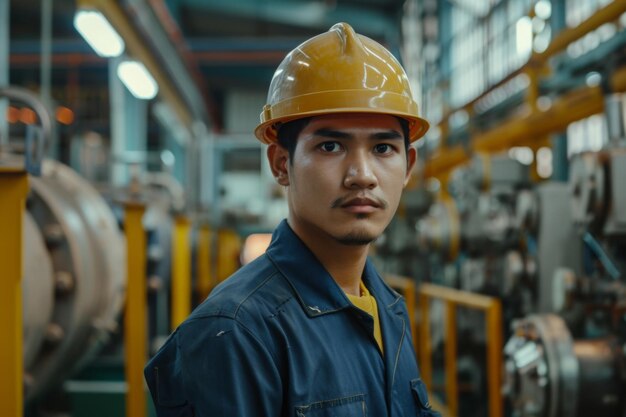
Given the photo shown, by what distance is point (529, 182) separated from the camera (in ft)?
15.6

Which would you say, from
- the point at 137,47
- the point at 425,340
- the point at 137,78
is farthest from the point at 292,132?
the point at 137,78

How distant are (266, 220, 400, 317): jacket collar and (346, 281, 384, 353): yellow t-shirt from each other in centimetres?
8

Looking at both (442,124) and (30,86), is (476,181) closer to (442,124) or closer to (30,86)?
(442,124)

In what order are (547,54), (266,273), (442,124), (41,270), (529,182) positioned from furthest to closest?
(442,124) → (529,182) → (547,54) → (41,270) → (266,273)

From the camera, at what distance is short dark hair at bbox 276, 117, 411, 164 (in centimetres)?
154

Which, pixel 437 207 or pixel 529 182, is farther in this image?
pixel 437 207

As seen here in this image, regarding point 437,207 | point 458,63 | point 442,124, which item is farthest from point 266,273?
point 458,63

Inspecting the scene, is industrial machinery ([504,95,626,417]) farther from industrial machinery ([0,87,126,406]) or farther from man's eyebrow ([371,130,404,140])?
industrial machinery ([0,87,126,406])

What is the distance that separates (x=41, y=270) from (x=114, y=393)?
7.40ft

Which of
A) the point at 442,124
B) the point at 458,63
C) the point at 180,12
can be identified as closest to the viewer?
the point at 442,124

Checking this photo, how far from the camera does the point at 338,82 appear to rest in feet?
4.99

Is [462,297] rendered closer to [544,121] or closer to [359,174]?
[544,121]

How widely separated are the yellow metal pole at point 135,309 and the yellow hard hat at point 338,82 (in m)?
2.16

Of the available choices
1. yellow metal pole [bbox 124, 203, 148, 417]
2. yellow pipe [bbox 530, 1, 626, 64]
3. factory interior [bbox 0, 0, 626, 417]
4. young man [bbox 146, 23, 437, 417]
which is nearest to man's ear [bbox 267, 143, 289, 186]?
young man [bbox 146, 23, 437, 417]
